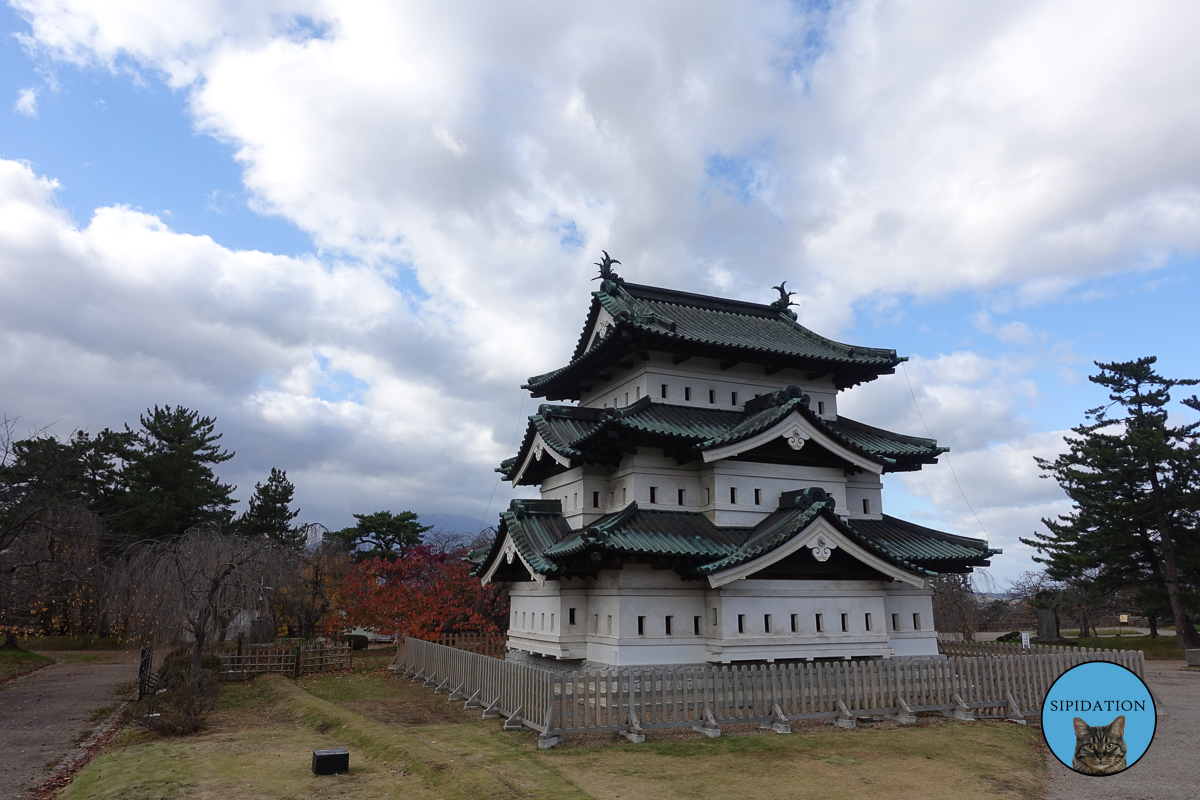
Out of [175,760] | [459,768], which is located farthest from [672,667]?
[175,760]

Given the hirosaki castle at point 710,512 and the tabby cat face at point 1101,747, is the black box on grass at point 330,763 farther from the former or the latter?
the tabby cat face at point 1101,747

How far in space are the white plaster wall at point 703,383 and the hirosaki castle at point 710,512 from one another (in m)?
0.05

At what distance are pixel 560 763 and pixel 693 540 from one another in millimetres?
6845

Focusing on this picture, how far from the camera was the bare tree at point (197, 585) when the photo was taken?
2288 cm

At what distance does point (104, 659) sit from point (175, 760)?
31492 mm

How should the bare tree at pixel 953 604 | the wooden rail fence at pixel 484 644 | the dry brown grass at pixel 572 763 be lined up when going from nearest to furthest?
1. the dry brown grass at pixel 572 763
2. the wooden rail fence at pixel 484 644
3. the bare tree at pixel 953 604

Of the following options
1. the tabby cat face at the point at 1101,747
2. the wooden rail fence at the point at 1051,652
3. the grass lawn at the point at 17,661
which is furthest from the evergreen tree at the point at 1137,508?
the grass lawn at the point at 17,661

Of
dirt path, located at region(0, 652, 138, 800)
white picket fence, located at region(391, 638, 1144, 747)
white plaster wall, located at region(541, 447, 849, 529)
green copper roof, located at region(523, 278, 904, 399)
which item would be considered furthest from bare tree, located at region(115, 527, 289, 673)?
green copper roof, located at region(523, 278, 904, 399)

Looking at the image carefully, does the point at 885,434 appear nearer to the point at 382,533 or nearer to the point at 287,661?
the point at 287,661

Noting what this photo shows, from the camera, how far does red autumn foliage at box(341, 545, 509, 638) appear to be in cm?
3169

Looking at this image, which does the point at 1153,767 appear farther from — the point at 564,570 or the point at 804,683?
the point at 564,570

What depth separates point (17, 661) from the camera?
3453cm

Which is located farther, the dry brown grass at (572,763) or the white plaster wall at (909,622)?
the white plaster wall at (909,622)

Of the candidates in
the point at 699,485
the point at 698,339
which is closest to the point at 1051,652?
the point at 699,485
